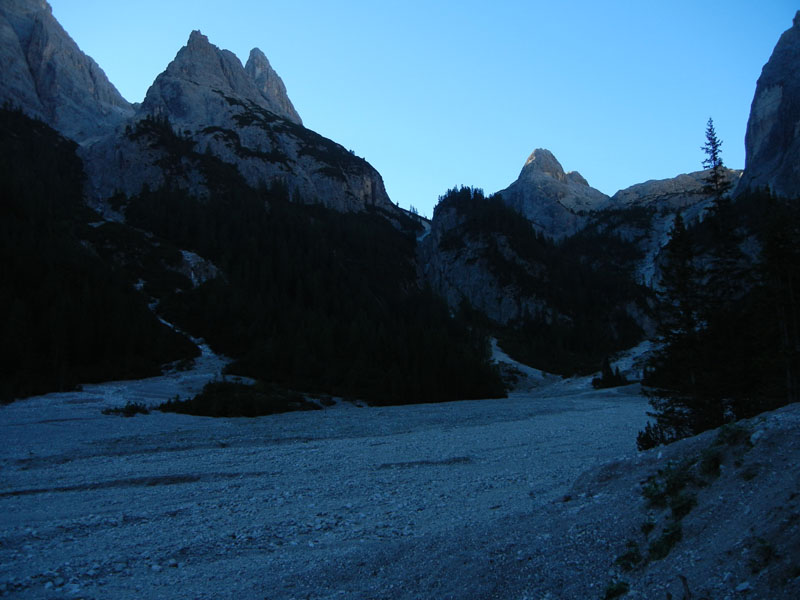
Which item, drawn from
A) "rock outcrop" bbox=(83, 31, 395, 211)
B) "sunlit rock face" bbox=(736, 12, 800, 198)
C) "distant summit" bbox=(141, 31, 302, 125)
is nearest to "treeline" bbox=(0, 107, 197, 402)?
"rock outcrop" bbox=(83, 31, 395, 211)

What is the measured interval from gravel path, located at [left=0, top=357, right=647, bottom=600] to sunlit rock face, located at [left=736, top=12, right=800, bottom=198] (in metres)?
152

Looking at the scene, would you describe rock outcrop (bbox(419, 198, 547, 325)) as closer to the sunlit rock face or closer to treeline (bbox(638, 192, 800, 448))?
the sunlit rock face

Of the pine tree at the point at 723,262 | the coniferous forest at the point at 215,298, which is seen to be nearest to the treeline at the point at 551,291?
the coniferous forest at the point at 215,298

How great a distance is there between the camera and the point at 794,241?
2148 cm

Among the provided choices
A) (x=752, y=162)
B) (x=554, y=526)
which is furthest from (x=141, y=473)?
(x=752, y=162)

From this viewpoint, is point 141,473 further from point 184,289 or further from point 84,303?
point 184,289

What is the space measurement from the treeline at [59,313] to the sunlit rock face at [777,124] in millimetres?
154685

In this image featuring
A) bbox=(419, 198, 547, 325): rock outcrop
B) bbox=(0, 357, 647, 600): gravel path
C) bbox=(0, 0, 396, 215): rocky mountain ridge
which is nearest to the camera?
bbox=(0, 357, 647, 600): gravel path

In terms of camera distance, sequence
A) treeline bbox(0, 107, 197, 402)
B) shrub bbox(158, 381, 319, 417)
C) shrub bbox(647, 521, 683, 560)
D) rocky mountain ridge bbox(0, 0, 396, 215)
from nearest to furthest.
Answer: shrub bbox(647, 521, 683, 560) → shrub bbox(158, 381, 319, 417) → treeline bbox(0, 107, 197, 402) → rocky mountain ridge bbox(0, 0, 396, 215)

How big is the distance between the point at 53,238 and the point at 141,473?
6230cm

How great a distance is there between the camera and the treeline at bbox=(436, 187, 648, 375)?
111875 mm

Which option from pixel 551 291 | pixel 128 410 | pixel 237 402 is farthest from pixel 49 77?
pixel 128 410

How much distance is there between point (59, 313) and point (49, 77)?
142094mm

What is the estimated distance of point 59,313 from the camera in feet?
165
